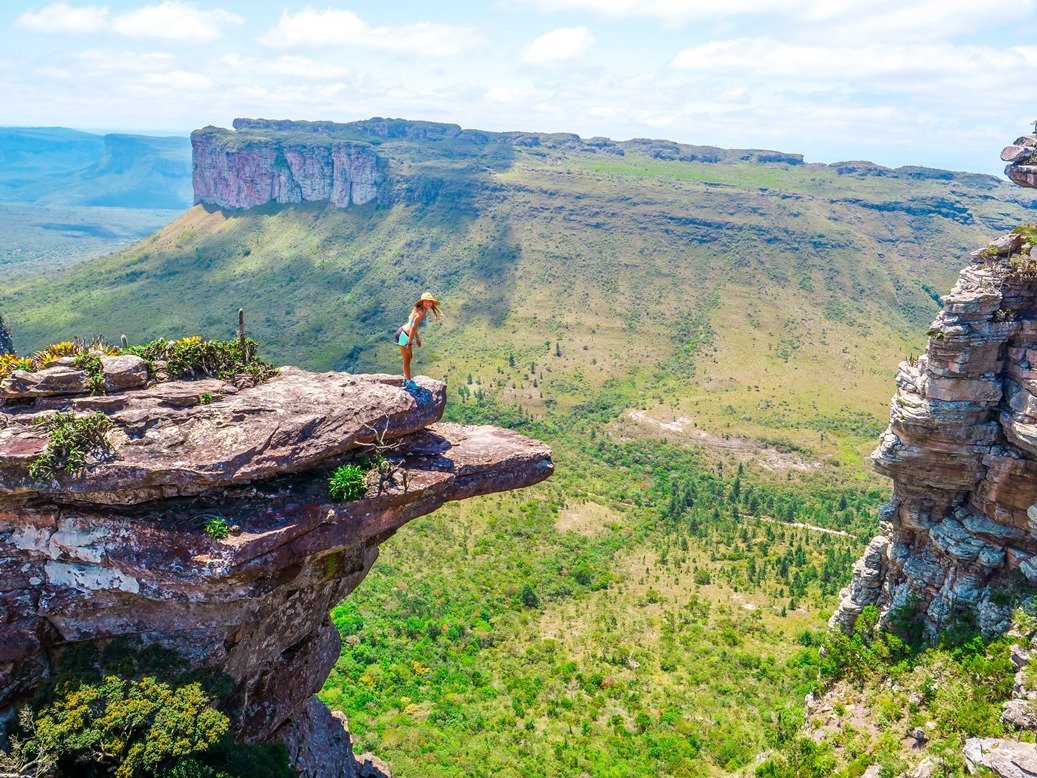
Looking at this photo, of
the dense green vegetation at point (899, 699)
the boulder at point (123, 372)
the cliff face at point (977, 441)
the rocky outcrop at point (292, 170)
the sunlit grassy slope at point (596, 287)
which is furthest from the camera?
the rocky outcrop at point (292, 170)

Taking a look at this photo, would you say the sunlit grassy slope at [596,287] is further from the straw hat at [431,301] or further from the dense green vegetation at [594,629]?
the straw hat at [431,301]

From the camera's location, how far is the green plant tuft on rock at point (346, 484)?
18234 mm

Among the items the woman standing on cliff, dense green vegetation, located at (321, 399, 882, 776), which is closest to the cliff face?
dense green vegetation, located at (321, 399, 882, 776)

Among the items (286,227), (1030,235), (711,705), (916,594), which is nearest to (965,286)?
(1030,235)

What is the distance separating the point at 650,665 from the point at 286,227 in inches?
6476

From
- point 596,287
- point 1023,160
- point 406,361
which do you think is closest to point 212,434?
point 406,361

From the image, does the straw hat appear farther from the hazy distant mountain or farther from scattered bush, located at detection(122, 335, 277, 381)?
the hazy distant mountain

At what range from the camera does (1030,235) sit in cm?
2514

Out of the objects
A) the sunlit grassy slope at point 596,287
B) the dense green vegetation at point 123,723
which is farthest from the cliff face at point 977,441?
the sunlit grassy slope at point 596,287

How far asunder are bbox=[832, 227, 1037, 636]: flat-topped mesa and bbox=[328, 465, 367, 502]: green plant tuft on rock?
23.3 m

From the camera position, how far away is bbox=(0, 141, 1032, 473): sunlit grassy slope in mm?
111188

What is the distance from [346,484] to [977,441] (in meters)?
25.8

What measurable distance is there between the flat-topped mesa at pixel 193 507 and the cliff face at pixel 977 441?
2044 centimetres

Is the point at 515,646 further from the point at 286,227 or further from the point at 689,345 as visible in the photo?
the point at 286,227
